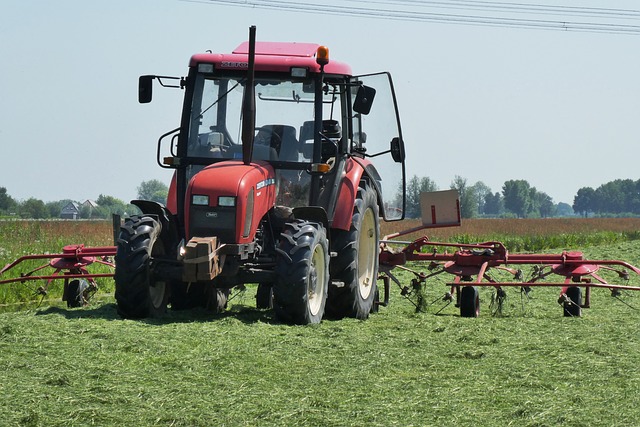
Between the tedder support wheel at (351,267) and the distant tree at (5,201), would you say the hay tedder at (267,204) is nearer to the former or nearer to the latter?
the tedder support wheel at (351,267)

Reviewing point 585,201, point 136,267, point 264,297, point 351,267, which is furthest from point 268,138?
point 585,201

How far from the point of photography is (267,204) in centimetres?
1004

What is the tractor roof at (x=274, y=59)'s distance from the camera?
34.1 feet

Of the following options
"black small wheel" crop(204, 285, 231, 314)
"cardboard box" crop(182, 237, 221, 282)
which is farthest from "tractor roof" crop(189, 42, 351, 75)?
"black small wheel" crop(204, 285, 231, 314)

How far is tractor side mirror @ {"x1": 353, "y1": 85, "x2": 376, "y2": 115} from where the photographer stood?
1002 cm

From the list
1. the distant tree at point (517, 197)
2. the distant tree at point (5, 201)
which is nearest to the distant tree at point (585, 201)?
the distant tree at point (517, 197)

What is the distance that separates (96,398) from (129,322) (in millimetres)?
3088

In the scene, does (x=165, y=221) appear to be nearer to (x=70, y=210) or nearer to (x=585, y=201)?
(x=70, y=210)

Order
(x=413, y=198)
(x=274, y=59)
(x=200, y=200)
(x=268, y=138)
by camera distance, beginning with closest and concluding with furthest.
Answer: (x=200, y=200) < (x=268, y=138) < (x=274, y=59) < (x=413, y=198)

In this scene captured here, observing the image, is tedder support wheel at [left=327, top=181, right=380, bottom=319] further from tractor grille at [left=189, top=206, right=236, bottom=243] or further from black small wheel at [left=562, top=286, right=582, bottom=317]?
black small wheel at [left=562, top=286, right=582, bottom=317]

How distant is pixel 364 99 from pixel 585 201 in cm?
15766

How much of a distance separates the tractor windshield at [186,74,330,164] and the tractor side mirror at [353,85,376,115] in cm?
57

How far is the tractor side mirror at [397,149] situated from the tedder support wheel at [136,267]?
2940mm

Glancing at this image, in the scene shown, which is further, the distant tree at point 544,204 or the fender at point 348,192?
the distant tree at point 544,204
